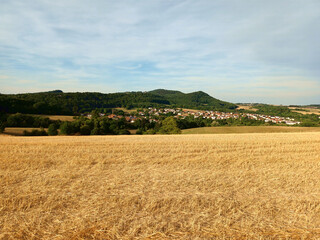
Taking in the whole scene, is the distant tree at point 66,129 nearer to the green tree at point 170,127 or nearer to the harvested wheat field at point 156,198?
the green tree at point 170,127

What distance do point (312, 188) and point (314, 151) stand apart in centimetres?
929

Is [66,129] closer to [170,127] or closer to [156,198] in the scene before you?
[170,127]

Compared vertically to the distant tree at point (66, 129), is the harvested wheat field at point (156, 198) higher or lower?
higher

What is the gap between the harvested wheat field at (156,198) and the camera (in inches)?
167

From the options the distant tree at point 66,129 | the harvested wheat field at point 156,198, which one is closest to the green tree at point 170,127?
the distant tree at point 66,129

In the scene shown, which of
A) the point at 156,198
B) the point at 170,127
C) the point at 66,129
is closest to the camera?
the point at 156,198

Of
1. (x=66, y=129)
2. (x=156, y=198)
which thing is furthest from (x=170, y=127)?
(x=156, y=198)

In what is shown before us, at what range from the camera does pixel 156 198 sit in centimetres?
577

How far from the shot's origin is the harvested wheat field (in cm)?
424

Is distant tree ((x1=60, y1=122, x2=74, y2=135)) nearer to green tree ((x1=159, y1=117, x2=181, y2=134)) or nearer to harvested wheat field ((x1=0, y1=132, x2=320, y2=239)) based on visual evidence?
green tree ((x1=159, y1=117, x2=181, y2=134))

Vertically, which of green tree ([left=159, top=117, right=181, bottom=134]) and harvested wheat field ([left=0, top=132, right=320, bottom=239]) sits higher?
harvested wheat field ([left=0, top=132, right=320, bottom=239])

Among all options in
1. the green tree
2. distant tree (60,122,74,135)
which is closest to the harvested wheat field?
distant tree (60,122,74,135)

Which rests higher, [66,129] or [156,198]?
[156,198]

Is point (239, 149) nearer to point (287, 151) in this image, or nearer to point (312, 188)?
point (287, 151)
